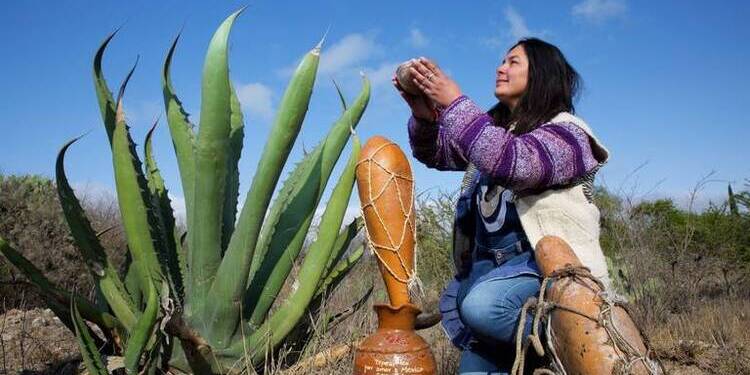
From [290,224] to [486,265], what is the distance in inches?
27.8

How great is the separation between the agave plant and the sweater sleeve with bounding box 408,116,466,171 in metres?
0.23

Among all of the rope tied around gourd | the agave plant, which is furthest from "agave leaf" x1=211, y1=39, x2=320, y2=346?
the rope tied around gourd

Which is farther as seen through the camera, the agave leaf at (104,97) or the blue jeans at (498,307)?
the agave leaf at (104,97)

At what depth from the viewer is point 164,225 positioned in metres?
2.29

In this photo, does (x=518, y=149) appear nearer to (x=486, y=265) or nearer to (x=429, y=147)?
(x=486, y=265)

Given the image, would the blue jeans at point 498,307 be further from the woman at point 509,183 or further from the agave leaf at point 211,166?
the agave leaf at point 211,166

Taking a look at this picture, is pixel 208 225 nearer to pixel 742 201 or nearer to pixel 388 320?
pixel 388 320

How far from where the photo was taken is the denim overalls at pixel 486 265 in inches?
76.2

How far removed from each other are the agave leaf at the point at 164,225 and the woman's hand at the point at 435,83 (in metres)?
0.98

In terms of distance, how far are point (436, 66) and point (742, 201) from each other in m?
6.77

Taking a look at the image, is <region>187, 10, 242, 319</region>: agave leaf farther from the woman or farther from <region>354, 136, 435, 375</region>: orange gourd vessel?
the woman

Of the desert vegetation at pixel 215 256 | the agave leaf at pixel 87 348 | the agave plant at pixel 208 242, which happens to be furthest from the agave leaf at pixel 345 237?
the agave leaf at pixel 87 348

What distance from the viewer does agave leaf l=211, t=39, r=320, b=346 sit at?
6.54 ft

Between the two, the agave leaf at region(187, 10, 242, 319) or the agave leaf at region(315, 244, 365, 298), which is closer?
the agave leaf at region(187, 10, 242, 319)
